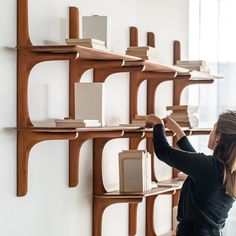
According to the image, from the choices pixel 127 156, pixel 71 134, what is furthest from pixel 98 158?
pixel 71 134

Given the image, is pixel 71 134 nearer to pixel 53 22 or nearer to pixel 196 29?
pixel 53 22

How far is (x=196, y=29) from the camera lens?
13.9 feet

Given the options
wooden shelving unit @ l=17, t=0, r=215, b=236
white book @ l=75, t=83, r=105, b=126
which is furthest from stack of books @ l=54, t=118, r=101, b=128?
white book @ l=75, t=83, r=105, b=126

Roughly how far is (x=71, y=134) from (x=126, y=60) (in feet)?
1.86

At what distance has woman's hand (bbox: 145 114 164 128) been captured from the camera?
9.39ft

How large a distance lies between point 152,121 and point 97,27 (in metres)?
0.46

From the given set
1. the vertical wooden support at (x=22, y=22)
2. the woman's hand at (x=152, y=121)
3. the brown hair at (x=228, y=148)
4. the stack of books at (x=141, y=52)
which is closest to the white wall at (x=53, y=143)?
the vertical wooden support at (x=22, y=22)

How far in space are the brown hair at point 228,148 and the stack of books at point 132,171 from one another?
48 cm

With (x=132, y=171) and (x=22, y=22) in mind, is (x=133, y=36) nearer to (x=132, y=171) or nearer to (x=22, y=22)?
(x=132, y=171)

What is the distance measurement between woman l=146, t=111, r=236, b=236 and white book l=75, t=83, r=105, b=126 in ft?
0.87

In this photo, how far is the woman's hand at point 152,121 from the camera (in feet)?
9.39

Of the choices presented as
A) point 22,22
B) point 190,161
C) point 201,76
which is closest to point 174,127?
point 190,161

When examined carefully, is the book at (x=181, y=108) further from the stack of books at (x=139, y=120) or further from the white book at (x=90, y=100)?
the white book at (x=90, y=100)

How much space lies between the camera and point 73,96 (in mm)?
2834
